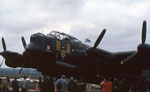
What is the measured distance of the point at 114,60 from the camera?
2091 cm

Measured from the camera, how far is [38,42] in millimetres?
20734

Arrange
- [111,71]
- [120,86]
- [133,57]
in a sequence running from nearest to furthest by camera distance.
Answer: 1. [120,86]
2. [133,57]
3. [111,71]

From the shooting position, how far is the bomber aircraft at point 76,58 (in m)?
20.1

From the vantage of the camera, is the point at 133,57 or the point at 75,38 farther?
the point at 75,38

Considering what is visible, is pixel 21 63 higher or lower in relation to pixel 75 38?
lower

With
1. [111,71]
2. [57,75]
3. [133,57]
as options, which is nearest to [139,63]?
[133,57]

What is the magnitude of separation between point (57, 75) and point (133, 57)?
808cm

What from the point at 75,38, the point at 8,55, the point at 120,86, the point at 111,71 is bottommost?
the point at 120,86

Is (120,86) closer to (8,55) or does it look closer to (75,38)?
(75,38)

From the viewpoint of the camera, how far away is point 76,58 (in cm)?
2227

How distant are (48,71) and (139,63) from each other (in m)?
8.63

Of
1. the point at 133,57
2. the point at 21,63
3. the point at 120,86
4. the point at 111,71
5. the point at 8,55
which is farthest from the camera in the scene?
the point at 21,63

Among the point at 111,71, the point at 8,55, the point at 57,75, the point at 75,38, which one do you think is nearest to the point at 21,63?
A: the point at 8,55

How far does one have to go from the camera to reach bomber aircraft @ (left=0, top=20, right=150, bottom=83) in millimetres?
20097
